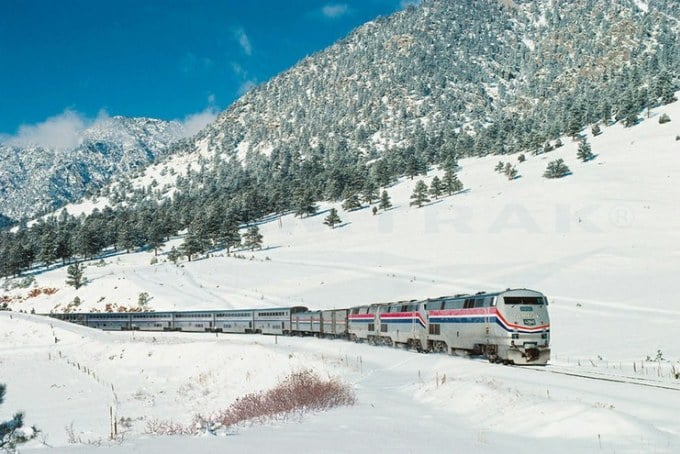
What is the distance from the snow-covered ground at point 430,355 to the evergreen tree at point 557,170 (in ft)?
8.57

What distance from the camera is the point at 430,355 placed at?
30375mm

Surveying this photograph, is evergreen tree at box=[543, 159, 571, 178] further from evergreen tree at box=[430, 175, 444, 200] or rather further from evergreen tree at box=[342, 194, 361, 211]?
evergreen tree at box=[342, 194, 361, 211]

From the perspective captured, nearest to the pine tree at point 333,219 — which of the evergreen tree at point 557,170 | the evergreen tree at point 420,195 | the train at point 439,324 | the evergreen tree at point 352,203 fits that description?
the evergreen tree at point 352,203

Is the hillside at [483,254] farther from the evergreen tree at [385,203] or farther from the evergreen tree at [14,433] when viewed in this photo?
the evergreen tree at [14,433]

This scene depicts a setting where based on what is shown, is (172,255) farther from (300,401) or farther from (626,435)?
(626,435)

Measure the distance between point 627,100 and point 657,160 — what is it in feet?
149

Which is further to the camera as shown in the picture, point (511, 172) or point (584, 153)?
point (511, 172)

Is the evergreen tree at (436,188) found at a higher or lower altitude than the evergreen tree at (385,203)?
higher

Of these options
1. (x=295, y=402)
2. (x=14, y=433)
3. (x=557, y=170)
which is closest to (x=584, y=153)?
(x=557, y=170)

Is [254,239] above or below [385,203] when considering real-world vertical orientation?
below

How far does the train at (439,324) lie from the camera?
25.2 meters

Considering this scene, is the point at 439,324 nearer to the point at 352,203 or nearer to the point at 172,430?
the point at 172,430

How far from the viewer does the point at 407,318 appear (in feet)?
115

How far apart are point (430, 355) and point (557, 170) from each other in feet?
289
